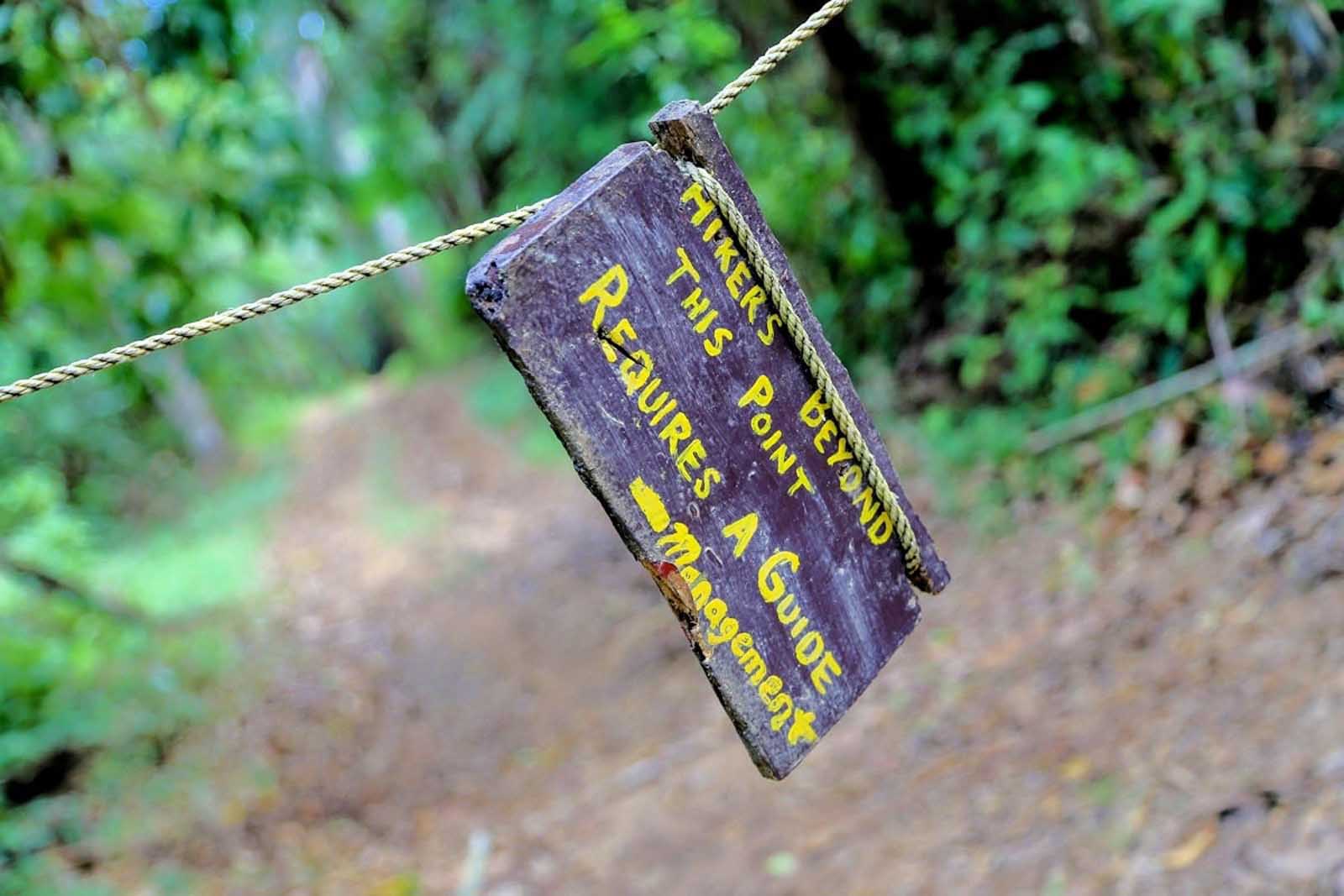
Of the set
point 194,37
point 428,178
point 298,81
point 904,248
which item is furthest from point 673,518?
point 298,81

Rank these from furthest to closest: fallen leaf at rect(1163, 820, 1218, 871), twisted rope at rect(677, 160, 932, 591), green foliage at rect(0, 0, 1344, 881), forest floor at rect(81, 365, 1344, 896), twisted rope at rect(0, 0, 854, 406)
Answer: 1. green foliage at rect(0, 0, 1344, 881)
2. forest floor at rect(81, 365, 1344, 896)
3. fallen leaf at rect(1163, 820, 1218, 871)
4. twisted rope at rect(677, 160, 932, 591)
5. twisted rope at rect(0, 0, 854, 406)

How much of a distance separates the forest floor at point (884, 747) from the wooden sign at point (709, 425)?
145cm

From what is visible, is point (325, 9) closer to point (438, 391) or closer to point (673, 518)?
point (673, 518)

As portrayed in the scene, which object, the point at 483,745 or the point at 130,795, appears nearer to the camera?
the point at 130,795

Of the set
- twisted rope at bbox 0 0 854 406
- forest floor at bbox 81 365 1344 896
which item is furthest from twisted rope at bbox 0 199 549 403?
forest floor at bbox 81 365 1344 896

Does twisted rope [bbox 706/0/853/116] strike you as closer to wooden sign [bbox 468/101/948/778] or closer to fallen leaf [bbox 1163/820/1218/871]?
wooden sign [bbox 468/101/948/778]

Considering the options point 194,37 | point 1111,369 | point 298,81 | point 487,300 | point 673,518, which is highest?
point 298,81

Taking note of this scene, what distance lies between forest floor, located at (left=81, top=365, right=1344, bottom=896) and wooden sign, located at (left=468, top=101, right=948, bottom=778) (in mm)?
1445

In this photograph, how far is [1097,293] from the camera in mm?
4555

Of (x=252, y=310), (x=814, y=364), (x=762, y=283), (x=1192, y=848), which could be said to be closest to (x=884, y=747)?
(x=1192, y=848)

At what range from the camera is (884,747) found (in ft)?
11.8

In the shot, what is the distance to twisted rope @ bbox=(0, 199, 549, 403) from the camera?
1.24 meters

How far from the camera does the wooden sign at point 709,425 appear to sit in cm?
125

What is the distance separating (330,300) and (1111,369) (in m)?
18.1
